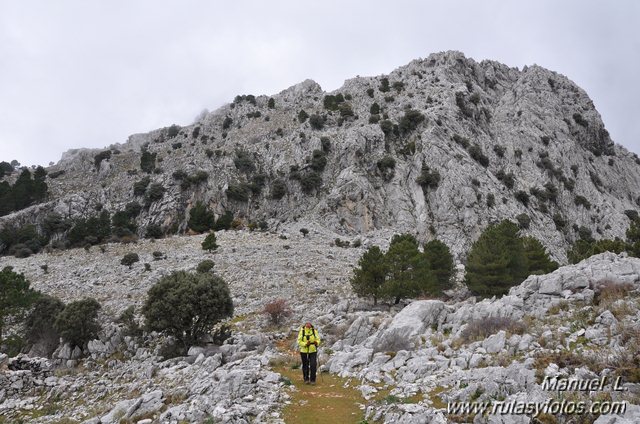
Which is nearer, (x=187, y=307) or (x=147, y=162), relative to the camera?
(x=187, y=307)

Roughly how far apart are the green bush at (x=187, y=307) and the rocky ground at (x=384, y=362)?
1.94m

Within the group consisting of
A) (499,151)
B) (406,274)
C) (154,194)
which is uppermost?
(499,151)

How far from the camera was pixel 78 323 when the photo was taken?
2788cm

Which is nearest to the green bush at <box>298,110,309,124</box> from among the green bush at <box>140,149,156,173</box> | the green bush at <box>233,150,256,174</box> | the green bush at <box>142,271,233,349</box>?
the green bush at <box>233,150,256,174</box>

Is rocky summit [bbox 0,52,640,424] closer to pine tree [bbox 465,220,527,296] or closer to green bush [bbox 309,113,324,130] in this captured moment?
green bush [bbox 309,113,324,130]

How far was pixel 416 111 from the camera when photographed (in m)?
85.5

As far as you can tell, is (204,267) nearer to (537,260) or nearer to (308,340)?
(308,340)

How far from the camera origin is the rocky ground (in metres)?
11.0

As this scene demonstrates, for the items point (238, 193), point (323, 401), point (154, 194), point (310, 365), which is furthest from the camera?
point (154, 194)

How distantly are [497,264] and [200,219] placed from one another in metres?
52.1

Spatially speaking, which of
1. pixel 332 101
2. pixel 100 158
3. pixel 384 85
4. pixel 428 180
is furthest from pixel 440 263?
pixel 100 158

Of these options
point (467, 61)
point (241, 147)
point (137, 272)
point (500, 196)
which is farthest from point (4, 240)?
point (467, 61)

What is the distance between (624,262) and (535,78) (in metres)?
104

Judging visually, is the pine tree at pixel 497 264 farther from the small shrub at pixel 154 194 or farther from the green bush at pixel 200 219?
the small shrub at pixel 154 194
